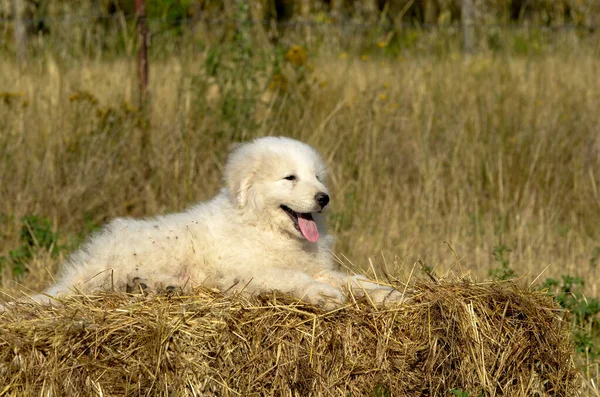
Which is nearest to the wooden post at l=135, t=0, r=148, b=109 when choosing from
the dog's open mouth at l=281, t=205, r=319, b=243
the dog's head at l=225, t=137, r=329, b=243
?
the dog's head at l=225, t=137, r=329, b=243

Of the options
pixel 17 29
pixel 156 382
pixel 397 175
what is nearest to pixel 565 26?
pixel 397 175

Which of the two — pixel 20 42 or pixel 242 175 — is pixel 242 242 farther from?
pixel 20 42

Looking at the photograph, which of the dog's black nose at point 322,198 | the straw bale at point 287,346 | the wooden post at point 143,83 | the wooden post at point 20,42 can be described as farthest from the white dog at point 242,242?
the wooden post at point 20,42

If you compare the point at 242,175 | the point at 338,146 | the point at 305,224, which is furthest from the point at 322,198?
the point at 338,146

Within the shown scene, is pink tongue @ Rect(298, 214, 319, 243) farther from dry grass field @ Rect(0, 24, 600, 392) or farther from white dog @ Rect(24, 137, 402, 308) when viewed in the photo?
dry grass field @ Rect(0, 24, 600, 392)

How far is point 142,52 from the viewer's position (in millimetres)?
7941

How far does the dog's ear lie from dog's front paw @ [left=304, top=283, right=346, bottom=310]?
91 cm

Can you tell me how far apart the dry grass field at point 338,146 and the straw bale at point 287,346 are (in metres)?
2.66

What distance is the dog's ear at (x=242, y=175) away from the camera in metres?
4.69

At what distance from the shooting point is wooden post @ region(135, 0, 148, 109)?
7902mm

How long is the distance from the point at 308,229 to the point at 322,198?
251 millimetres

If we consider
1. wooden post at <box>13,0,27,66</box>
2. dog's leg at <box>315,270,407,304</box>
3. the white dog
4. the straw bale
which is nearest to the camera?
the straw bale

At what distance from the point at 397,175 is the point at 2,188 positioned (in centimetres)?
368

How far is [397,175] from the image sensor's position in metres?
8.09
